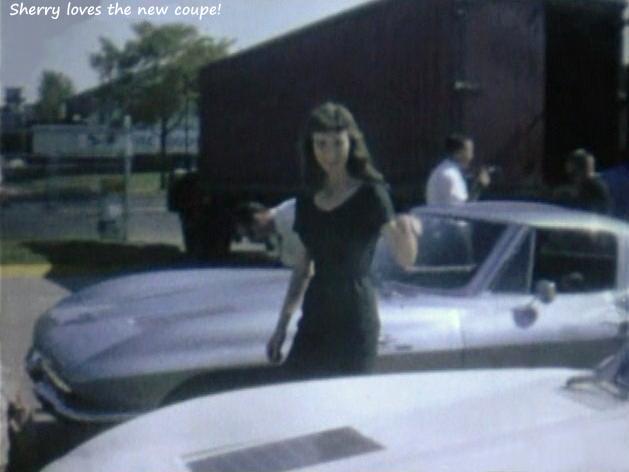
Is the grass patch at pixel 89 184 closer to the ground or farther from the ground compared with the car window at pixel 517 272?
farther from the ground

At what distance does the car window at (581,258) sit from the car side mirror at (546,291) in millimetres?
251

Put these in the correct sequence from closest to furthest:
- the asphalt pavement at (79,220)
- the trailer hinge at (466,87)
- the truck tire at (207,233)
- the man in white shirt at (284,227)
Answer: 1. the man in white shirt at (284,227)
2. the asphalt pavement at (79,220)
3. the trailer hinge at (466,87)
4. the truck tire at (207,233)

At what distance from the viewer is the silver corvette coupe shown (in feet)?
12.1

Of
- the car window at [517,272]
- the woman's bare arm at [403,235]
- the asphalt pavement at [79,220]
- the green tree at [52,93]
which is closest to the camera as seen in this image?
the woman's bare arm at [403,235]

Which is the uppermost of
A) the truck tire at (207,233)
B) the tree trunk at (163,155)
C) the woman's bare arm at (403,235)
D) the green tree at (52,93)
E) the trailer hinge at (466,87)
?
the trailer hinge at (466,87)

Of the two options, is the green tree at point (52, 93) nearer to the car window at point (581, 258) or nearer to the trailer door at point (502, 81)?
the car window at point (581, 258)

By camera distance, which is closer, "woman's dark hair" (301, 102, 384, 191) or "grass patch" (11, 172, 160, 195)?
"woman's dark hair" (301, 102, 384, 191)

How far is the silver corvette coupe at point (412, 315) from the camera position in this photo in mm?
3688

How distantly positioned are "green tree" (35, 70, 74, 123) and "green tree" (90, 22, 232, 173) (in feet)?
0.51

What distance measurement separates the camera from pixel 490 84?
741cm

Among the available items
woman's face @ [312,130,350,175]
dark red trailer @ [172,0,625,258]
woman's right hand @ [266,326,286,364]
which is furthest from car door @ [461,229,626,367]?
dark red trailer @ [172,0,625,258]

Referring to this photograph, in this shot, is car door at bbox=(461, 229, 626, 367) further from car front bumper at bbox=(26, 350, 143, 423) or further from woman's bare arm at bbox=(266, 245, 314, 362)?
car front bumper at bbox=(26, 350, 143, 423)

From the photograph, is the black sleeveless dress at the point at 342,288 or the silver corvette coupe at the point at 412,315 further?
the silver corvette coupe at the point at 412,315

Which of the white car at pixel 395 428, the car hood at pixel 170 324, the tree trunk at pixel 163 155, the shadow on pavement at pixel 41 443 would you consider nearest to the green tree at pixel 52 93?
the tree trunk at pixel 163 155
